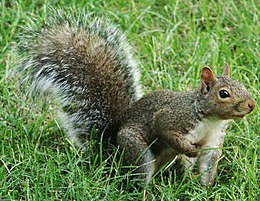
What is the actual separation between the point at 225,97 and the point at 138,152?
0.46 m

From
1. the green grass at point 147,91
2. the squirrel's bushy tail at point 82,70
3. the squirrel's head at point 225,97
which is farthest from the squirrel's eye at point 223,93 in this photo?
the squirrel's bushy tail at point 82,70

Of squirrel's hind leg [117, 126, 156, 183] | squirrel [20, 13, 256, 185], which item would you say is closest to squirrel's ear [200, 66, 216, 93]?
squirrel [20, 13, 256, 185]

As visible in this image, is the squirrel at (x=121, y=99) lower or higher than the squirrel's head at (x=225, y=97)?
lower

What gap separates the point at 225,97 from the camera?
2846 mm

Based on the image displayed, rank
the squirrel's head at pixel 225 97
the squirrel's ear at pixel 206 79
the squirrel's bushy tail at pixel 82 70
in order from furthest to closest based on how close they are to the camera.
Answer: the squirrel's bushy tail at pixel 82 70 → the squirrel's ear at pixel 206 79 → the squirrel's head at pixel 225 97

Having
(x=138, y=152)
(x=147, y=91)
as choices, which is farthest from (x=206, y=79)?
(x=147, y=91)

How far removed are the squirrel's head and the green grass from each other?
0.97 ft

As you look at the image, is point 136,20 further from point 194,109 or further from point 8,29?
point 194,109

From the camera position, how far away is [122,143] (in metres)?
3.06

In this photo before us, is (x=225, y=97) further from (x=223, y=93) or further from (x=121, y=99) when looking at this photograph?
(x=121, y=99)

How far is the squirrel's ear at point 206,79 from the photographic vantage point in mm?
2912

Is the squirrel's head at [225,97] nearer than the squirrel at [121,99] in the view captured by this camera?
Yes

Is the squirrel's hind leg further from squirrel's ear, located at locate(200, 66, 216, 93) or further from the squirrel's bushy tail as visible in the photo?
squirrel's ear, located at locate(200, 66, 216, 93)

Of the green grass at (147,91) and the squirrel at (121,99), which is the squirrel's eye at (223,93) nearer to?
the squirrel at (121,99)
